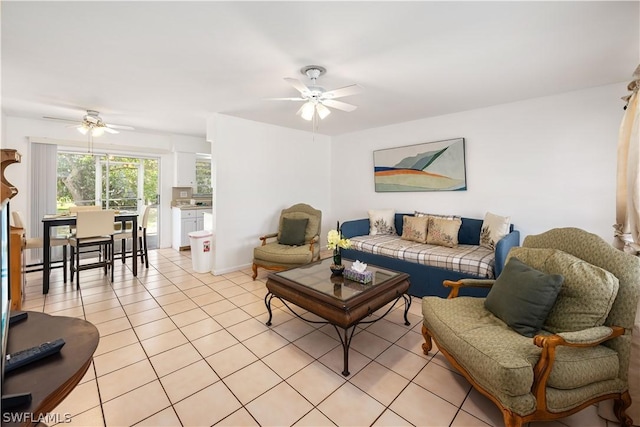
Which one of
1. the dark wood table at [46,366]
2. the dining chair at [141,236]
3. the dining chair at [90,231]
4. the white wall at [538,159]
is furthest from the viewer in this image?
the dining chair at [141,236]

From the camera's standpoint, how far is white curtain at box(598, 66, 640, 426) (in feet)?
5.01

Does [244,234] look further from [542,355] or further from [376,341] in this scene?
[542,355]

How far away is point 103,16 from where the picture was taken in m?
1.79

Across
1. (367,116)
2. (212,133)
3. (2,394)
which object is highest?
(367,116)

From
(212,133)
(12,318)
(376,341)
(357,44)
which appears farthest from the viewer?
(212,133)

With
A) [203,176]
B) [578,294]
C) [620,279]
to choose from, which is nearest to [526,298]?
[578,294]

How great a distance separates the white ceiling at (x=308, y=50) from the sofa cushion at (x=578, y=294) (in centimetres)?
161

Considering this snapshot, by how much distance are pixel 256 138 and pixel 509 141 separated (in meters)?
3.60

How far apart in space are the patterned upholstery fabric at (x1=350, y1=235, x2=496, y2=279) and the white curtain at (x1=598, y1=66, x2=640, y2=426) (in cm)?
104

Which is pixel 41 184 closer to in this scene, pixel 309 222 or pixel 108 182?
pixel 108 182

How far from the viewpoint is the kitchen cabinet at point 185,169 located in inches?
225

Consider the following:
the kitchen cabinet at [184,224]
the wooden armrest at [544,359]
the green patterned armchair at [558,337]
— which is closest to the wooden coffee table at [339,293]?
the green patterned armchair at [558,337]

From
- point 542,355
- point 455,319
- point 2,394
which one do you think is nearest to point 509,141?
point 455,319

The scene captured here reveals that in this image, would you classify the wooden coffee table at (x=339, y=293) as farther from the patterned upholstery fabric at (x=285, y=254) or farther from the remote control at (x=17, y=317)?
the remote control at (x=17, y=317)
